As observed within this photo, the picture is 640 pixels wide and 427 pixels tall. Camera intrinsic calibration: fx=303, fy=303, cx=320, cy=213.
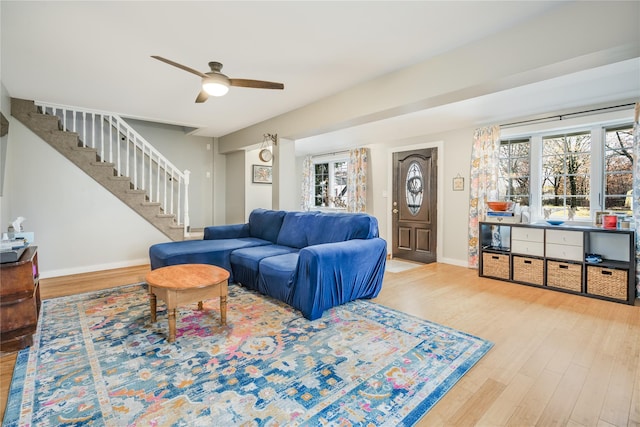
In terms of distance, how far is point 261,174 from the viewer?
20.8ft

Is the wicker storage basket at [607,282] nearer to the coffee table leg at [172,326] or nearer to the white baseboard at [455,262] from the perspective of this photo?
the white baseboard at [455,262]

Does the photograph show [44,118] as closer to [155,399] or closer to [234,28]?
[234,28]

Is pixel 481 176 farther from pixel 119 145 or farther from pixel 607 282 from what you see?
Result: pixel 119 145

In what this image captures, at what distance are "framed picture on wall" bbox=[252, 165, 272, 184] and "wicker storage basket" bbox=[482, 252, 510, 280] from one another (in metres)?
4.28

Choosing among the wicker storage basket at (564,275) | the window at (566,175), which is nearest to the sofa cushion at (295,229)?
the wicker storage basket at (564,275)

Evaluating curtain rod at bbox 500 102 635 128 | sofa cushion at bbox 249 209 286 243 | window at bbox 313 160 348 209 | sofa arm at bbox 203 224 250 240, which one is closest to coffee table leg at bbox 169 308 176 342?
sofa cushion at bbox 249 209 286 243

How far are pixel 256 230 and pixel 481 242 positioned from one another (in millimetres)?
3425

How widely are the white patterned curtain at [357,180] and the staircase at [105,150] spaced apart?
3317mm

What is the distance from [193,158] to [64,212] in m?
2.48

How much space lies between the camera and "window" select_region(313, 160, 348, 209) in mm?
7516

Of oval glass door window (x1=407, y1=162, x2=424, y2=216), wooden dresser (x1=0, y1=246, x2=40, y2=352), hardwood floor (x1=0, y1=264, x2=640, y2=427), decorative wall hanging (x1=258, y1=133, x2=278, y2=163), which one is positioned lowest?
hardwood floor (x1=0, y1=264, x2=640, y2=427)

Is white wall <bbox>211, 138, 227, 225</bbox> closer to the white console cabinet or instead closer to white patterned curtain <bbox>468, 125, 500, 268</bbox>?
white patterned curtain <bbox>468, 125, 500, 268</bbox>

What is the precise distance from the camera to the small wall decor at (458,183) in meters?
5.09

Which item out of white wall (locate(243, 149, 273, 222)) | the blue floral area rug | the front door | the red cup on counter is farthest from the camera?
white wall (locate(243, 149, 273, 222))
